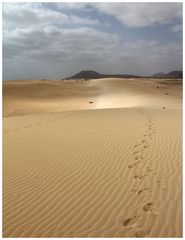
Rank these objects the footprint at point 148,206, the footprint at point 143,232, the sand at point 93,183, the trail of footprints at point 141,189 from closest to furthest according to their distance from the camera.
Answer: the footprint at point 143,232
the trail of footprints at point 141,189
the sand at point 93,183
the footprint at point 148,206

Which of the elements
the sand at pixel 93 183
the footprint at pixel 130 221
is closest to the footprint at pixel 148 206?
the sand at pixel 93 183

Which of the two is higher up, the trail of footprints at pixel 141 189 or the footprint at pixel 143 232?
the trail of footprints at pixel 141 189

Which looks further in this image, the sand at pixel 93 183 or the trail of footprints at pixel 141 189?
the sand at pixel 93 183

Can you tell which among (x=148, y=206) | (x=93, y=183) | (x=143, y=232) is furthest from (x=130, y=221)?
(x=93, y=183)

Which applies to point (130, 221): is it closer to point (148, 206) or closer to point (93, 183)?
point (148, 206)

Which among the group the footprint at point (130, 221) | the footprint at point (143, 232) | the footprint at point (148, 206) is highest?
the footprint at point (148, 206)

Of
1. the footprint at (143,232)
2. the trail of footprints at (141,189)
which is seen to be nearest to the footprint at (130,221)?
the trail of footprints at (141,189)

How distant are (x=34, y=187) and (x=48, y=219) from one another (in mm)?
1284

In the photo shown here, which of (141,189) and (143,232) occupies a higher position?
(141,189)

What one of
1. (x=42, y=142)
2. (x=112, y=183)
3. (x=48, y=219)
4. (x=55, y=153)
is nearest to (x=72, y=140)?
(x=42, y=142)

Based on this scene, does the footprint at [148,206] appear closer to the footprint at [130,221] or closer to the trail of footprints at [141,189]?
the trail of footprints at [141,189]

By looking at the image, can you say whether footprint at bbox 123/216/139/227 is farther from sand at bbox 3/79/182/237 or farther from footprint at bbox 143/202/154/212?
footprint at bbox 143/202/154/212

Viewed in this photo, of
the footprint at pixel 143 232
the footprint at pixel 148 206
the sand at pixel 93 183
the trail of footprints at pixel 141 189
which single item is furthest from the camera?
the footprint at pixel 148 206

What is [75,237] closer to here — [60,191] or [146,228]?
[146,228]
